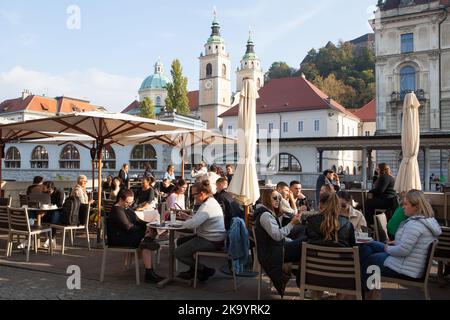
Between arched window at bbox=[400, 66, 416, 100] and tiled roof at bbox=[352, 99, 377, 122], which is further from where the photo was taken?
tiled roof at bbox=[352, 99, 377, 122]

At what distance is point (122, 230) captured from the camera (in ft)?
20.3

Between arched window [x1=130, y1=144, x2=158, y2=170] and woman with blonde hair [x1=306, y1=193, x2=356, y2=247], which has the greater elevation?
arched window [x1=130, y1=144, x2=158, y2=170]

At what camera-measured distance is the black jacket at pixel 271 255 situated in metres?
5.13

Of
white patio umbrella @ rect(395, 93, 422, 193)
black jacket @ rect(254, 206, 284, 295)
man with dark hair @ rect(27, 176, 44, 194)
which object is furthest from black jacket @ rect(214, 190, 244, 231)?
man with dark hair @ rect(27, 176, 44, 194)

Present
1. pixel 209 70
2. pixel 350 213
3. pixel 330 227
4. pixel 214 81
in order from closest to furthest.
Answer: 1. pixel 330 227
2. pixel 350 213
3. pixel 214 81
4. pixel 209 70

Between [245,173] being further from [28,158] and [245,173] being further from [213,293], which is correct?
[28,158]

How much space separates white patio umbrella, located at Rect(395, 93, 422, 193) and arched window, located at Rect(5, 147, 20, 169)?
136 ft

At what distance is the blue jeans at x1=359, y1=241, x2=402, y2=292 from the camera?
15.6 ft

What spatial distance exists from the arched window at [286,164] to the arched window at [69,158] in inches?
775

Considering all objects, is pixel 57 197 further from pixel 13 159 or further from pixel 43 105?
pixel 43 105

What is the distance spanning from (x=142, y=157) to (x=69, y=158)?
28.2 ft

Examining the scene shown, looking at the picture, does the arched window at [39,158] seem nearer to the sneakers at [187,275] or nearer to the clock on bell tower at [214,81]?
the sneakers at [187,275]

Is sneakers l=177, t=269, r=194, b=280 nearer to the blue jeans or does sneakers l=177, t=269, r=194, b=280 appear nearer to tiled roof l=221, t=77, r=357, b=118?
the blue jeans

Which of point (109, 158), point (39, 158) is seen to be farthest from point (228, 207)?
point (39, 158)
